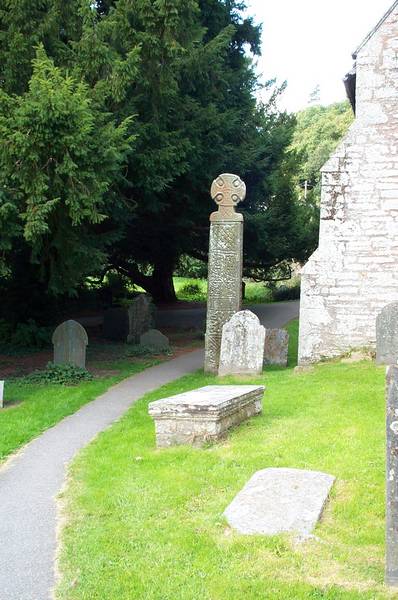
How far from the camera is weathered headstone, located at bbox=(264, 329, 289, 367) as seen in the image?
14211mm

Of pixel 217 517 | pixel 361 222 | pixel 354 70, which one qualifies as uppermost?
pixel 354 70

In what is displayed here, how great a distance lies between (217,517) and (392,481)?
5.40ft

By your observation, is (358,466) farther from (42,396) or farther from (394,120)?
(394,120)

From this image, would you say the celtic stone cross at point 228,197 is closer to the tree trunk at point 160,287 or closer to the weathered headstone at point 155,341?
the weathered headstone at point 155,341

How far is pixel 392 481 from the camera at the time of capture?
14.3ft

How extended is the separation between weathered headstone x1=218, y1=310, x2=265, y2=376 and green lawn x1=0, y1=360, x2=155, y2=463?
237cm

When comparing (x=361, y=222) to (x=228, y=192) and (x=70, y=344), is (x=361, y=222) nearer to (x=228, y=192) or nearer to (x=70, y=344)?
(x=228, y=192)

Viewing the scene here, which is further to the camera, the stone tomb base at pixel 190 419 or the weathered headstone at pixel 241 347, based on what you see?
the weathered headstone at pixel 241 347

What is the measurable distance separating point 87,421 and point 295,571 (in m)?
6.06

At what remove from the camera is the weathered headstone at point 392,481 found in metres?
4.32

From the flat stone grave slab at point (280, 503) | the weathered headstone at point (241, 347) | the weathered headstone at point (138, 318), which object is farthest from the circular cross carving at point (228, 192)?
the flat stone grave slab at point (280, 503)

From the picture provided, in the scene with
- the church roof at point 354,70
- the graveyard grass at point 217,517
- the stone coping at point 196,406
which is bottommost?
the graveyard grass at point 217,517

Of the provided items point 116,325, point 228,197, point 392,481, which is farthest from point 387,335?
point 116,325

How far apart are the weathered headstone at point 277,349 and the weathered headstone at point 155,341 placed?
3.98 metres
